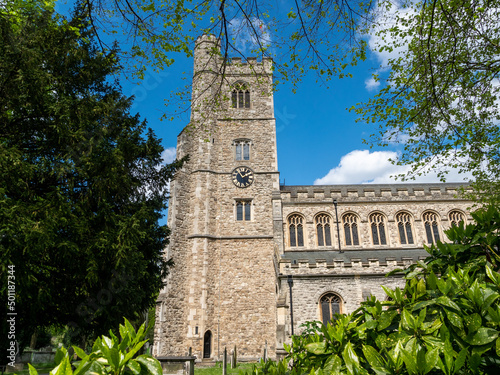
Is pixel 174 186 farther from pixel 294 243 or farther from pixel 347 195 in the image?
pixel 347 195

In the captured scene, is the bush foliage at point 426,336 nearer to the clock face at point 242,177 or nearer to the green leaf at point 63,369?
the green leaf at point 63,369

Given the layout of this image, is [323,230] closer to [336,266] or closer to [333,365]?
[336,266]

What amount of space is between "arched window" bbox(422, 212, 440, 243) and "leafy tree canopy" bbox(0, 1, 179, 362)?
15.8 m

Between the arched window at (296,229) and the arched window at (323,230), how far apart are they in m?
0.92

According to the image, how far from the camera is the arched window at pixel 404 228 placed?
18.4 metres

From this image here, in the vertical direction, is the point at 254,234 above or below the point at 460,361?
above

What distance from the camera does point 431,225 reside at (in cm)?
1873

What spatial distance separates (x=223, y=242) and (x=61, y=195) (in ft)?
39.2

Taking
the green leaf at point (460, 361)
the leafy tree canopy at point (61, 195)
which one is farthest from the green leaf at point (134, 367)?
the leafy tree canopy at point (61, 195)

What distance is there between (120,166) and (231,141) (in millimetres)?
12859

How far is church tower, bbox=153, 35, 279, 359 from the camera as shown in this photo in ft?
53.2

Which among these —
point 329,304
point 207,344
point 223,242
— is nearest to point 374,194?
point 329,304

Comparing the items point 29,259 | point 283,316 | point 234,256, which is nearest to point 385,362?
point 29,259

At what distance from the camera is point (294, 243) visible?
728 inches
